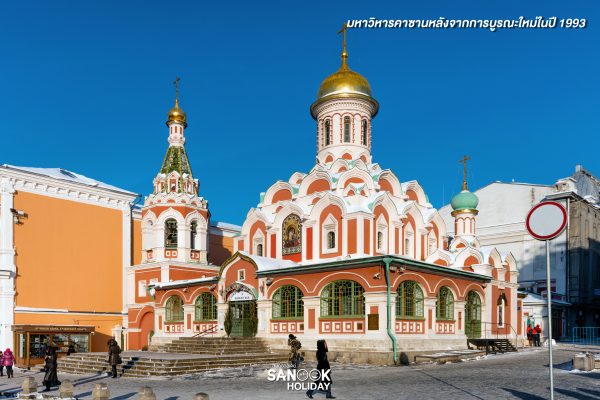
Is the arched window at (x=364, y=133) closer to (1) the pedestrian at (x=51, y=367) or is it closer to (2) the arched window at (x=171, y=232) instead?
(2) the arched window at (x=171, y=232)

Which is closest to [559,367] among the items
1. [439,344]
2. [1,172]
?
[439,344]

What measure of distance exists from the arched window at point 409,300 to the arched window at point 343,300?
133 cm

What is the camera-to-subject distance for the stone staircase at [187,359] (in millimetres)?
17328

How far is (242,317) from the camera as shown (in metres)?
23.6

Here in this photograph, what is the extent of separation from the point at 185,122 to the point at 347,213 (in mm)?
13070

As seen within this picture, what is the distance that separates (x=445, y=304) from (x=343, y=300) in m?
4.63

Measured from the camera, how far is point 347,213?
2341 centimetres

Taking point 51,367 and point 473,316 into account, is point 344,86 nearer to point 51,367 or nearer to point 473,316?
point 473,316

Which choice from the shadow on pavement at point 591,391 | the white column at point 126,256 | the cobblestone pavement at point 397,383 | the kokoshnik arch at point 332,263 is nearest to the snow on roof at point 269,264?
the kokoshnik arch at point 332,263

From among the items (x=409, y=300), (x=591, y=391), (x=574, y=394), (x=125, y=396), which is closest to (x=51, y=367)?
(x=125, y=396)

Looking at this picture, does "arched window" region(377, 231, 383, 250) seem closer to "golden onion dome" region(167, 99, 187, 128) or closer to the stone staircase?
the stone staircase

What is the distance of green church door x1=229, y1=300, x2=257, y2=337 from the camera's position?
23.3m

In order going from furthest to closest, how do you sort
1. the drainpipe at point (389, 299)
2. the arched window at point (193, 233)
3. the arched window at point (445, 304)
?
the arched window at point (193, 233)
the arched window at point (445, 304)
the drainpipe at point (389, 299)

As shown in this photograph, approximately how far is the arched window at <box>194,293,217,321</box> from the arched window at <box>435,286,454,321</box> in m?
9.45
